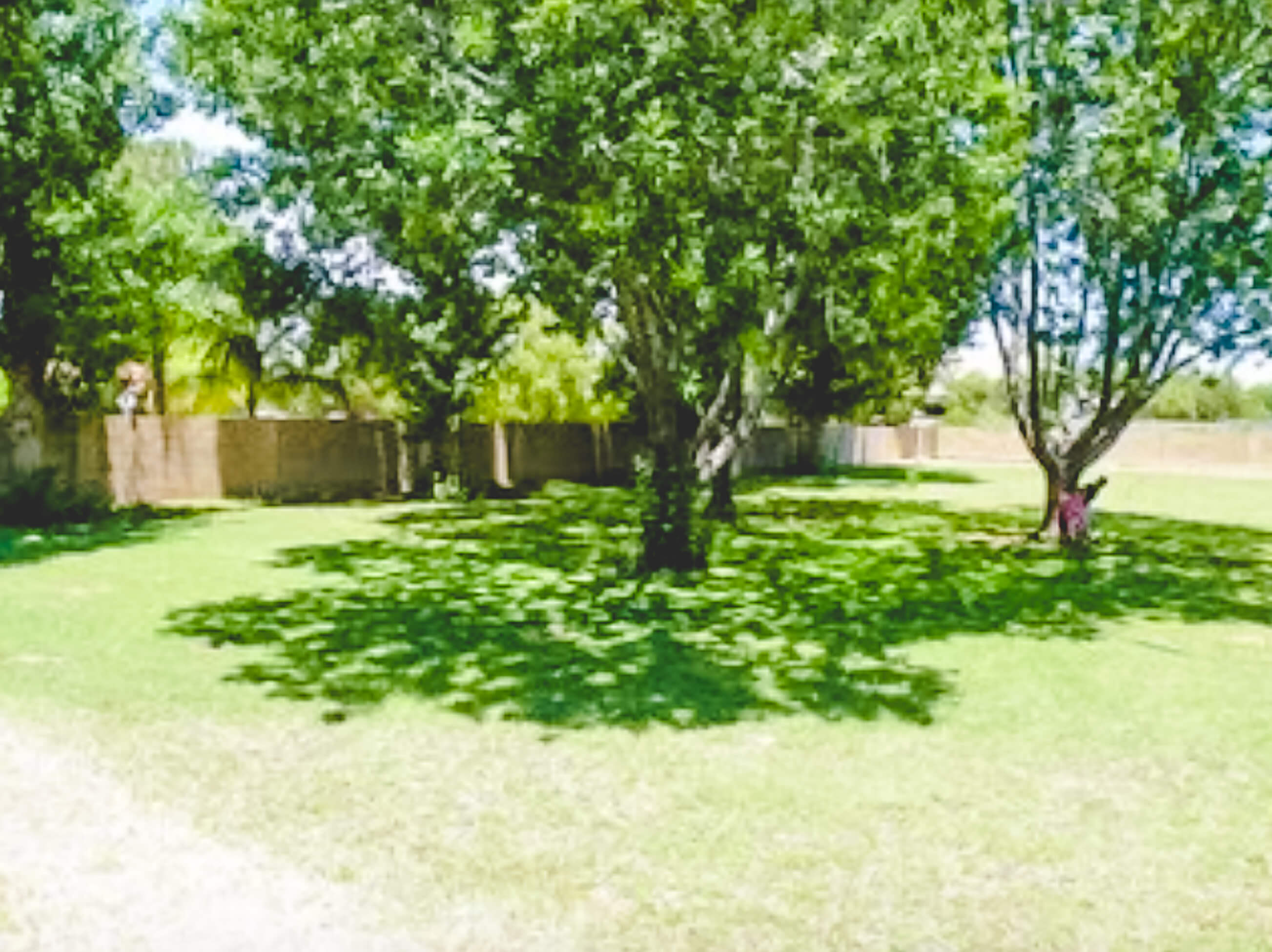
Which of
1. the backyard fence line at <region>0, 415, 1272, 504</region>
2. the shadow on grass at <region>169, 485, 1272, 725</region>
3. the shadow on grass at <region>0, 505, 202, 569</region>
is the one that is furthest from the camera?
the backyard fence line at <region>0, 415, 1272, 504</region>

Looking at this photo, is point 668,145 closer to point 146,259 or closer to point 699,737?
point 699,737

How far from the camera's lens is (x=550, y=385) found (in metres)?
42.6

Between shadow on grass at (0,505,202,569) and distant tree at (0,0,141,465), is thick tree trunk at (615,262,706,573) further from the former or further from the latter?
distant tree at (0,0,141,465)

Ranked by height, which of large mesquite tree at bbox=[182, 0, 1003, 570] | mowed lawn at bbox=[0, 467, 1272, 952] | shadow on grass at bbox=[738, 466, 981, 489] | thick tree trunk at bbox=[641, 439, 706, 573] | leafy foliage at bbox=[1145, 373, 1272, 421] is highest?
large mesquite tree at bbox=[182, 0, 1003, 570]

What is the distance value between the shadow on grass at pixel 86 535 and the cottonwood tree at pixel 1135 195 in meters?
14.1

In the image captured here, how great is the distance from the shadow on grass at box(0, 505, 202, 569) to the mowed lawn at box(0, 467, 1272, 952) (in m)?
1.27

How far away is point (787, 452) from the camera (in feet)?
170

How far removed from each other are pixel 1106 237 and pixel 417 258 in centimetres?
1297

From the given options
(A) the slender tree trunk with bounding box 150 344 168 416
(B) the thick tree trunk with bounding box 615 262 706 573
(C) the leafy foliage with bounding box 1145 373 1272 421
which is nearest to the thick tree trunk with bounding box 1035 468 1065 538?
(B) the thick tree trunk with bounding box 615 262 706 573

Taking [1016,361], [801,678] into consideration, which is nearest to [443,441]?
[1016,361]

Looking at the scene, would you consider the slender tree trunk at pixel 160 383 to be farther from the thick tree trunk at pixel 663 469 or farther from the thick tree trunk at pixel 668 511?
the thick tree trunk at pixel 668 511

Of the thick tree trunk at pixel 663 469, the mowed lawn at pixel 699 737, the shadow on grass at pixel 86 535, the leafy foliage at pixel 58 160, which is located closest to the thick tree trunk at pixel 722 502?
the mowed lawn at pixel 699 737

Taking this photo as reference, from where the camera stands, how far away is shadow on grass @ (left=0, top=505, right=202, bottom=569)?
61.3 feet

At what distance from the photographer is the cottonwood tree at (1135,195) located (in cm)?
1861
